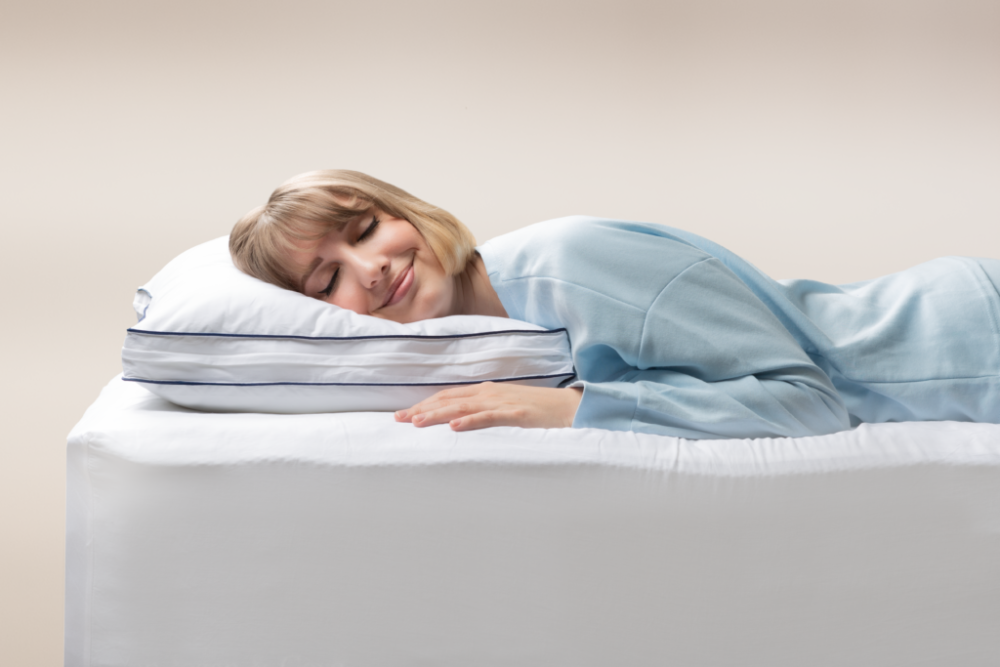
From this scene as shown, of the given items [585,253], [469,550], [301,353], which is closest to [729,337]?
[585,253]

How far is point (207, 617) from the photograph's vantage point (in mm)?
979

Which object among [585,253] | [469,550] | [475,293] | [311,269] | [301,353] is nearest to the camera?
[469,550]

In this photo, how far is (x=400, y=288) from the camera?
4.34 ft

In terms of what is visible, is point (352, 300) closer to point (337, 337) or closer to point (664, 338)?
point (337, 337)

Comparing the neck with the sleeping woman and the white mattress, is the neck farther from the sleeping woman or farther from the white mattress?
the white mattress

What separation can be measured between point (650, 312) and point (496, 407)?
0.89ft

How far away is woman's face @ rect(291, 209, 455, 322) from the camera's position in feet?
4.27

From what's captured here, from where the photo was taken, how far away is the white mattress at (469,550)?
3.19ft

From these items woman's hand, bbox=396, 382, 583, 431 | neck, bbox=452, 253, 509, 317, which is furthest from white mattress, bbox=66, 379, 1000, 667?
neck, bbox=452, 253, 509, 317

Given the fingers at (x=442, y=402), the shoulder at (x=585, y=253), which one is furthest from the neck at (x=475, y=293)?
the fingers at (x=442, y=402)

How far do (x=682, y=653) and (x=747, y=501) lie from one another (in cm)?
20

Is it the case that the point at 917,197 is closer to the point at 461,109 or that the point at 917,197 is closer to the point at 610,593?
the point at 461,109

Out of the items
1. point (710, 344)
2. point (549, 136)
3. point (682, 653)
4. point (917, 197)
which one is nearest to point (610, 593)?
point (682, 653)

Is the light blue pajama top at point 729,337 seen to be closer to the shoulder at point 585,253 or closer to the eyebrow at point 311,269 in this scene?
the shoulder at point 585,253
